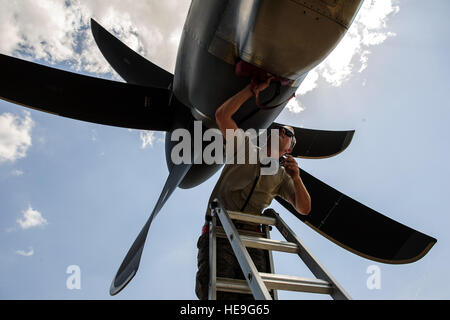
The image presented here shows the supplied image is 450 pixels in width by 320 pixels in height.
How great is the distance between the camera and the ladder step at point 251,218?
8.68ft

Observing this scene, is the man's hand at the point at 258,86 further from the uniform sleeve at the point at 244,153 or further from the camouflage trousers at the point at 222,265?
the camouflage trousers at the point at 222,265

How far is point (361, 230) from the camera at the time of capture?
13.0 ft

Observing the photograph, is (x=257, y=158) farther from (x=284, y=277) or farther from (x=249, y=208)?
(x=284, y=277)

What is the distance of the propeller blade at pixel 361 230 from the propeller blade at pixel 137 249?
87.6 inches

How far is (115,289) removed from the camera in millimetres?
2555

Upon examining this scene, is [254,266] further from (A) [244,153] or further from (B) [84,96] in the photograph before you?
(B) [84,96]

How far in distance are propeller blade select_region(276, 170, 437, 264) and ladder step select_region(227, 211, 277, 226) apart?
1.60m

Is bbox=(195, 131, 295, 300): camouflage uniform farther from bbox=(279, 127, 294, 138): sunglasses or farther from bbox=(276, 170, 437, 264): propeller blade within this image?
bbox=(276, 170, 437, 264): propeller blade

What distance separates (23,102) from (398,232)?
5.75 metres

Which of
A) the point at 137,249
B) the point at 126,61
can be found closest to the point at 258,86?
the point at 137,249

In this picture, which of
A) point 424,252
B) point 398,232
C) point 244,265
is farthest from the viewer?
point 398,232

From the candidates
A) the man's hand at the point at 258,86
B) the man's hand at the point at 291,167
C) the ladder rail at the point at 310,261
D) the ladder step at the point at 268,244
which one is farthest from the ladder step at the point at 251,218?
the man's hand at the point at 258,86

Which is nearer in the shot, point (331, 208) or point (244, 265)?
point (244, 265)

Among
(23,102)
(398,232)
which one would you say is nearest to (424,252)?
(398,232)
